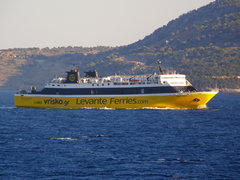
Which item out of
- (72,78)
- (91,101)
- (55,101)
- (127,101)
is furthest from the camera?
(55,101)

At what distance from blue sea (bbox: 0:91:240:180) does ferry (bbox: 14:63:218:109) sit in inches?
253

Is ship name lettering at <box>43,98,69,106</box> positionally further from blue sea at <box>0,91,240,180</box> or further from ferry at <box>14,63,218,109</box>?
blue sea at <box>0,91,240,180</box>

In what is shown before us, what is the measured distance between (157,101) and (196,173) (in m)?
53.3

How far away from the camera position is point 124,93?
327ft

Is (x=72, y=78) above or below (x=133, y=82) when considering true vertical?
above

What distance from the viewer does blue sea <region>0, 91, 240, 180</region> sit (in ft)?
148

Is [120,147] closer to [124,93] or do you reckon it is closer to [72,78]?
[124,93]

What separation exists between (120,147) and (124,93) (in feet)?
142

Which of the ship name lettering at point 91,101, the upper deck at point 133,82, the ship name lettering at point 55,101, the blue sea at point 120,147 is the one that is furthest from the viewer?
the ship name lettering at point 55,101

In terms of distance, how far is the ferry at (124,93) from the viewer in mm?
97062

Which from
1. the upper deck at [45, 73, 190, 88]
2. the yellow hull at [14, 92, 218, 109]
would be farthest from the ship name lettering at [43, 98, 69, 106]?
the upper deck at [45, 73, 190, 88]

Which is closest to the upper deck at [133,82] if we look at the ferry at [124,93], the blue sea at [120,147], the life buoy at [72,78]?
the ferry at [124,93]

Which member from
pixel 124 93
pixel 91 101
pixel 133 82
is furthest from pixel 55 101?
pixel 133 82

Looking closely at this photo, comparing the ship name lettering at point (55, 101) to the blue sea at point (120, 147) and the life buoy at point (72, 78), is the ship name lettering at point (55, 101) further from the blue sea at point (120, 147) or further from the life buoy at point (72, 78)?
the blue sea at point (120, 147)
